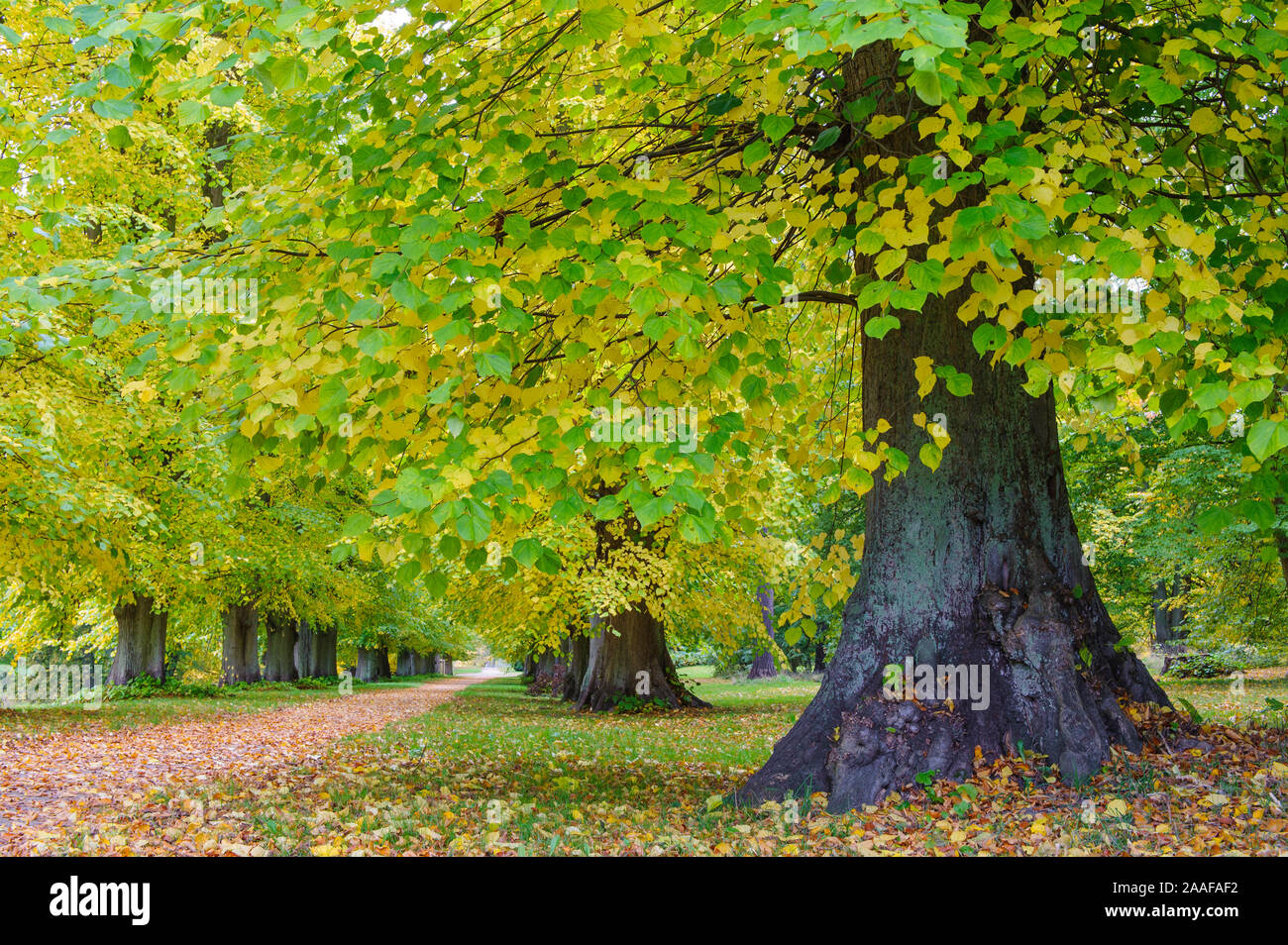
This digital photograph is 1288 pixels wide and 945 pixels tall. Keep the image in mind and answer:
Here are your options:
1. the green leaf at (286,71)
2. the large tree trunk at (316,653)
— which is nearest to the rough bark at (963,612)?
the green leaf at (286,71)

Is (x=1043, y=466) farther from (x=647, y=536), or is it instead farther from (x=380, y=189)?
(x=647, y=536)

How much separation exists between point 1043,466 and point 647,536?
11.0m

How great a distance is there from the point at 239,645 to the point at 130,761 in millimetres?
19168

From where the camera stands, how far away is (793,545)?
1859 cm

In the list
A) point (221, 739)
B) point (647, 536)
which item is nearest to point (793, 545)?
point (647, 536)

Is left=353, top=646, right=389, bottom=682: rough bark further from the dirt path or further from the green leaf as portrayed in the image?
the green leaf

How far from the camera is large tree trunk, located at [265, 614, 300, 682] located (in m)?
32.3

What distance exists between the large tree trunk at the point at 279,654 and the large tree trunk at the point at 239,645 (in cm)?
412

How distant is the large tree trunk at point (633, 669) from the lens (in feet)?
57.6

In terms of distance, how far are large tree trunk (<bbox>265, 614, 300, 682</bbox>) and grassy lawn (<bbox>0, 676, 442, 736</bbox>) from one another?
978 cm

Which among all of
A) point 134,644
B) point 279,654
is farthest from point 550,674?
point 134,644

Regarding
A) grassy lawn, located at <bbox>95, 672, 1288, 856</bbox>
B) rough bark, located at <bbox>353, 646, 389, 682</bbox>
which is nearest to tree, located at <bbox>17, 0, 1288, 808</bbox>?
grassy lawn, located at <bbox>95, 672, 1288, 856</bbox>

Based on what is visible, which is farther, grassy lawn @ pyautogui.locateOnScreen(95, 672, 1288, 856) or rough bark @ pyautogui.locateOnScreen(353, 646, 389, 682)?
rough bark @ pyautogui.locateOnScreen(353, 646, 389, 682)

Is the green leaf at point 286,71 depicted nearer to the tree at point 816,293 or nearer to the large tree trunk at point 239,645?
the tree at point 816,293
